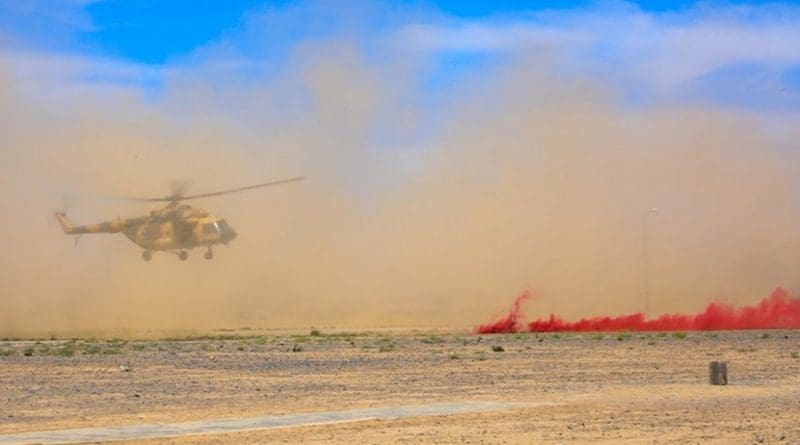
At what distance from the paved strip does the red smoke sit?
58.4 metres

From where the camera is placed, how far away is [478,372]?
4809 centimetres

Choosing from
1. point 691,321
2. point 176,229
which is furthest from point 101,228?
point 691,321

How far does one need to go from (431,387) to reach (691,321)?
60.0 meters

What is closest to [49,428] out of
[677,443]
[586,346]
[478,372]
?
[677,443]

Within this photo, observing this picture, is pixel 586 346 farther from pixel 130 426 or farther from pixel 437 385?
pixel 130 426

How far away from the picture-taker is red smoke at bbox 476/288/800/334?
95.4 metres

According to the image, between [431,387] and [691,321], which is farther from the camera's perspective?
[691,321]

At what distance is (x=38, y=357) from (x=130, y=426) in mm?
32369

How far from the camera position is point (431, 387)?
41.2 m

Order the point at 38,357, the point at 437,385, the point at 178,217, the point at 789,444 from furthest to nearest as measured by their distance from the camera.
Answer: the point at 178,217 < the point at 38,357 < the point at 437,385 < the point at 789,444

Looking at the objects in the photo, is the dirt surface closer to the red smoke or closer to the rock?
the rock

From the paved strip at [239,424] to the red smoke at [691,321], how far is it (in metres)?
58.4

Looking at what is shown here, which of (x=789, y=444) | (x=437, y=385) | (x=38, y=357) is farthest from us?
(x=38, y=357)

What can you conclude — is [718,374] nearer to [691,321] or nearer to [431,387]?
[431,387]
